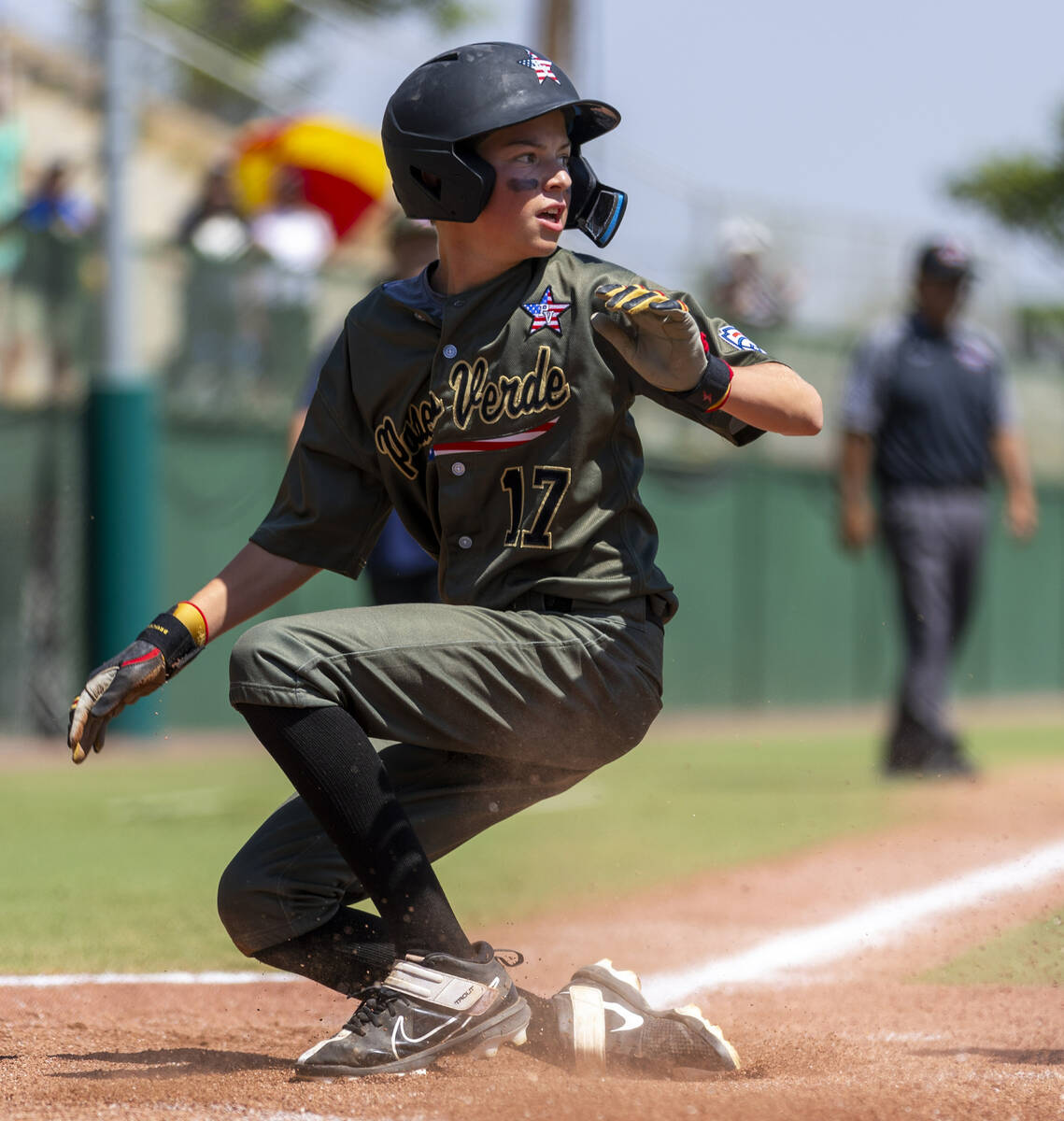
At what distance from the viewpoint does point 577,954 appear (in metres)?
4.54

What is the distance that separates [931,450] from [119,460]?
4.68m

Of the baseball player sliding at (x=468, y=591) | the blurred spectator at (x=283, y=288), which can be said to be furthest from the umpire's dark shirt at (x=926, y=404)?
the baseball player sliding at (x=468, y=591)

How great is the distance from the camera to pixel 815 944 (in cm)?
485

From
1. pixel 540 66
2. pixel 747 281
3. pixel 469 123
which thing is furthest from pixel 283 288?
pixel 469 123

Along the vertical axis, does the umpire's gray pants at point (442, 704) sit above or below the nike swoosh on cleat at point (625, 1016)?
above

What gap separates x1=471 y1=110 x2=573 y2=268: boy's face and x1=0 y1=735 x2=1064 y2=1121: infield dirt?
1.56 m

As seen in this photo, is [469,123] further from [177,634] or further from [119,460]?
[119,460]

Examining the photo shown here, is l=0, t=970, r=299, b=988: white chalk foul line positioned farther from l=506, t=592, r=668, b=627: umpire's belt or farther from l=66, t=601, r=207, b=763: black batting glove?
l=506, t=592, r=668, b=627: umpire's belt

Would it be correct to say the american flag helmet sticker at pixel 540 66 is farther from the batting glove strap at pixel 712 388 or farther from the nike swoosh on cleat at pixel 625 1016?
the nike swoosh on cleat at pixel 625 1016

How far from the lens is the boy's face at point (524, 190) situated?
3418 millimetres

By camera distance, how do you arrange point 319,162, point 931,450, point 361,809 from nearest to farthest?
point 361,809, point 931,450, point 319,162

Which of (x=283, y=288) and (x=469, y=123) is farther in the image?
(x=283, y=288)

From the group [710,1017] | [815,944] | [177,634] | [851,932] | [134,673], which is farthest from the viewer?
[851,932]

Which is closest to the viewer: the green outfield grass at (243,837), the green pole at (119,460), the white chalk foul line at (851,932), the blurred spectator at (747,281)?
the white chalk foul line at (851,932)
